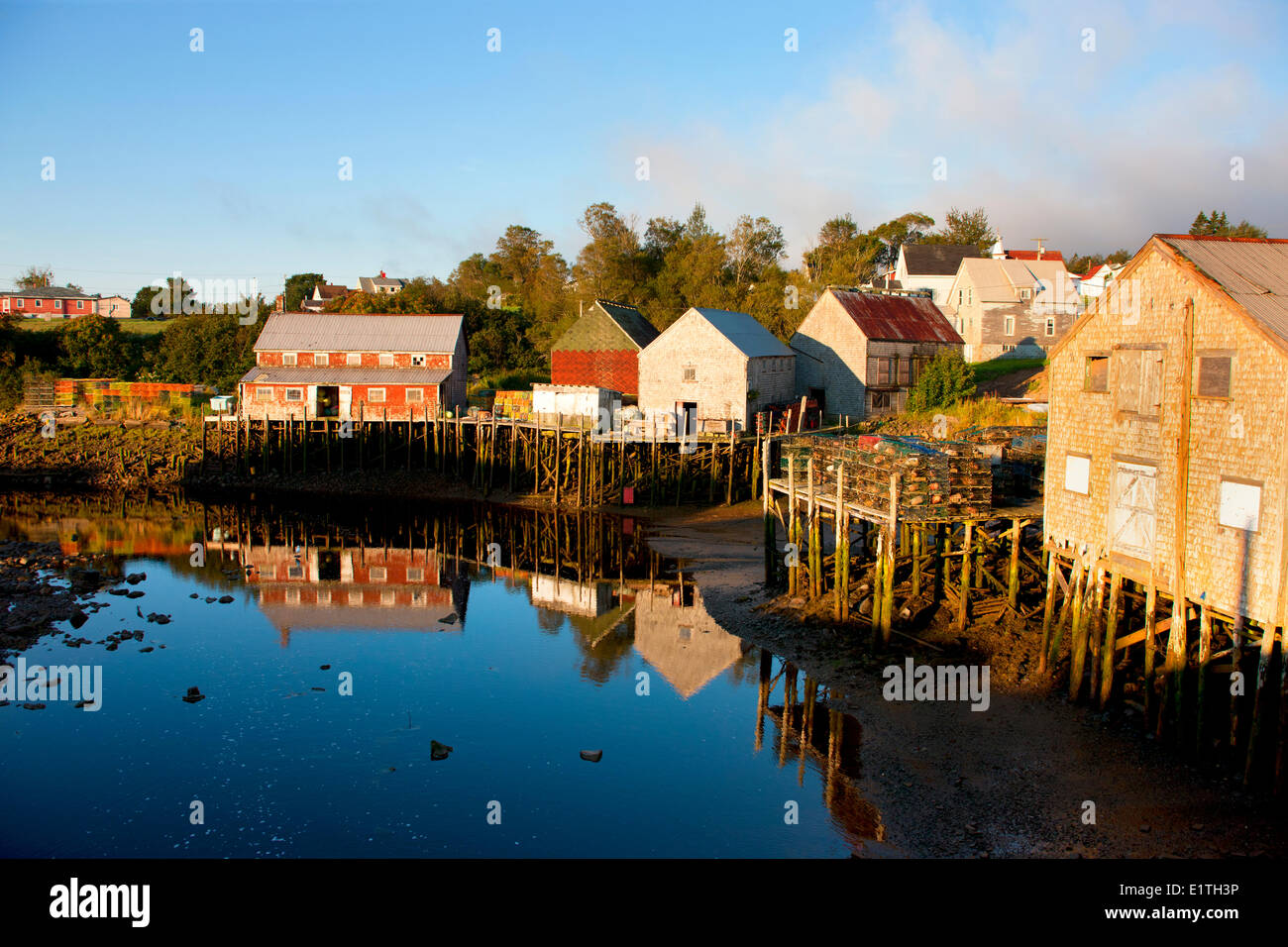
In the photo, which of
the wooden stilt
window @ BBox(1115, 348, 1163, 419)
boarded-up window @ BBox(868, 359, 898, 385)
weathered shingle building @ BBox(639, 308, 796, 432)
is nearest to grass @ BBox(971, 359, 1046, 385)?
boarded-up window @ BBox(868, 359, 898, 385)

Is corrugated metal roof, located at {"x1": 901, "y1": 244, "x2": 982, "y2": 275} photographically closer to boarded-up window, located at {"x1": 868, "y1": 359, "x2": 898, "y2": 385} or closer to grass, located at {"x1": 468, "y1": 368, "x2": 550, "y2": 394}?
boarded-up window, located at {"x1": 868, "y1": 359, "x2": 898, "y2": 385}

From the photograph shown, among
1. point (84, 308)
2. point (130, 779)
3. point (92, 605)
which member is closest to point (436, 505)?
point (92, 605)

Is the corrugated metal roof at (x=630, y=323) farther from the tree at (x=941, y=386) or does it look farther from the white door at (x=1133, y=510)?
the white door at (x=1133, y=510)

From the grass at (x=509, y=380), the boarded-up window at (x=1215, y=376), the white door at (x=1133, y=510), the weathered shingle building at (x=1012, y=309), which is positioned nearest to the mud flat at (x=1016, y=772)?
the white door at (x=1133, y=510)

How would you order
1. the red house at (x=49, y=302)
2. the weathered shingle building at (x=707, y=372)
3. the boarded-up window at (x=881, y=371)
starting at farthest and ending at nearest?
the red house at (x=49, y=302) < the boarded-up window at (x=881, y=371) < the weathered shingle building at (x=707, y=372)

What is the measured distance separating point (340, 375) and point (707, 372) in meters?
18.9

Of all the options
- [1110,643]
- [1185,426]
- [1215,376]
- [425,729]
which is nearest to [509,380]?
[425,729]

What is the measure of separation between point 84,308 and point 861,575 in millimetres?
100347

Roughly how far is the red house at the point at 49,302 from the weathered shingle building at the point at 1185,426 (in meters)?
99.9

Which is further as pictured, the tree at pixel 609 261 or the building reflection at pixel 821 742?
the tree at pixel 609 261

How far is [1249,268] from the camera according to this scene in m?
15.1

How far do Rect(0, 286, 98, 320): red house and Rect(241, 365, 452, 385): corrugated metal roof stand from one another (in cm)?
5824

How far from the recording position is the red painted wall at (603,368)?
163ft

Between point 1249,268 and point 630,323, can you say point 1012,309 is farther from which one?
point 1249,268
